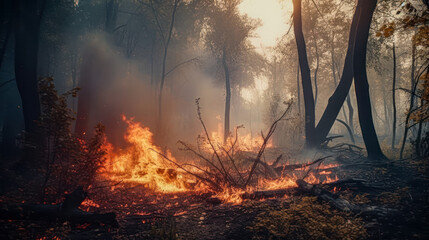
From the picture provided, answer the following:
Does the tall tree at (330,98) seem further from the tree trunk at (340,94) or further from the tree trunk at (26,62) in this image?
the tree trunk at (26,62)

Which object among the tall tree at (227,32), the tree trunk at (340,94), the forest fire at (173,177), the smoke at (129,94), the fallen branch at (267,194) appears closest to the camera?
the fallen branch at (267,194)

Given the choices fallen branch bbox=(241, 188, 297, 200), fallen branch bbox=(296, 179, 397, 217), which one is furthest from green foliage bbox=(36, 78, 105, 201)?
fallen branch bbox=(296, 179, 397, 217)

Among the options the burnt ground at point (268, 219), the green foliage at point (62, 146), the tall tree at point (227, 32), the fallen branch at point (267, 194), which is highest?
the tall tree at point (227, 32)

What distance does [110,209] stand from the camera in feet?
19.8

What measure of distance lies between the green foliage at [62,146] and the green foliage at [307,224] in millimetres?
4934

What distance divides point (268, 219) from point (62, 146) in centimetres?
543

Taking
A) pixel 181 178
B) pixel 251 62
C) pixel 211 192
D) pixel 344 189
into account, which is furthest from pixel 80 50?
pixel 344 189

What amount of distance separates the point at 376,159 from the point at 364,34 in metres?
5.20

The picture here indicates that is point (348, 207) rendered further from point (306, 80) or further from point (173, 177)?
point (306, 80)

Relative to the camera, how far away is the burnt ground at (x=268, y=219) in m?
3.86

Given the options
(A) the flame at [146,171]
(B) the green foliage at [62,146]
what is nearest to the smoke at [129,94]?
(A) the flame at [146,171]

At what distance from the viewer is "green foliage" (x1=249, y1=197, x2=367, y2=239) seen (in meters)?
3.76

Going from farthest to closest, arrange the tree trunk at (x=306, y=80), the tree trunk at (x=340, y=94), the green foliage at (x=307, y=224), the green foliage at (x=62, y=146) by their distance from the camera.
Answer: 1. the tree trunk at (x=306, y=80)
2. the tree trunk at (x=340, y=94)
3. the green foliage at (x=62, y=146)
4. the green foliage at (x=307, y=224)

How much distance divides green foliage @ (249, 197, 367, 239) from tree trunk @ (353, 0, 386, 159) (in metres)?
6.15
